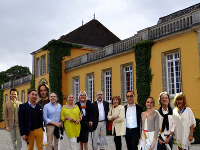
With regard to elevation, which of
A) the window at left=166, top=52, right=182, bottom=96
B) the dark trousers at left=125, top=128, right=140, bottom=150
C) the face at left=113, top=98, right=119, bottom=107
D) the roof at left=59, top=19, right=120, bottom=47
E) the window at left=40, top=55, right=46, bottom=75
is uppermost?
the roof at left=59, top=19, right=120, bottom=47

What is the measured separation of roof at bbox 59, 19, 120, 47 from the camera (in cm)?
2470

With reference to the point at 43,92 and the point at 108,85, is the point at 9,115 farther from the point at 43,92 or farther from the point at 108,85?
the point at 108,85

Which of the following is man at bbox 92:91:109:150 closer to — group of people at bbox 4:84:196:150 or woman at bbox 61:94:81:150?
group of people at bbox 4:84:196:150

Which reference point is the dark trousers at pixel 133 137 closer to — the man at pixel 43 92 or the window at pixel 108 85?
the man at pixel 43 92

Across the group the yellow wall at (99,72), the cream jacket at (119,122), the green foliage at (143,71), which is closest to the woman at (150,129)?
the cream jacket at (119,122)

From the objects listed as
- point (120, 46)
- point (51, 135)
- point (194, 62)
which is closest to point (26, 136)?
point (51, 135)

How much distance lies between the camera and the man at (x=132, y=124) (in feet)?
19.7

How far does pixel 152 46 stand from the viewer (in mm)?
13820

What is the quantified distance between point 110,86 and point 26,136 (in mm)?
12165

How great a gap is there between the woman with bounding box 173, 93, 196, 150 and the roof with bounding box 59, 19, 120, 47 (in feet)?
63.9

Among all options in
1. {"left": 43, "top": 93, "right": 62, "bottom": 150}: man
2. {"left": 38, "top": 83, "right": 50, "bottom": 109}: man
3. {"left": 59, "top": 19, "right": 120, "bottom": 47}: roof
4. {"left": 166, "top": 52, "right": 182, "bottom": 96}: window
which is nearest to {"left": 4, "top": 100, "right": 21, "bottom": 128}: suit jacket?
{"left": 38, "top": 83, "right": 50, "bottom": 109}: man

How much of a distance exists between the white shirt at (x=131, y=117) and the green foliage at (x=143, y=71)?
771 cm

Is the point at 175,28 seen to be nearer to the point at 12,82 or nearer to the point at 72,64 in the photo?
the point at 72,64

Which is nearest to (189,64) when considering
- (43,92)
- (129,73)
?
(129,73)
